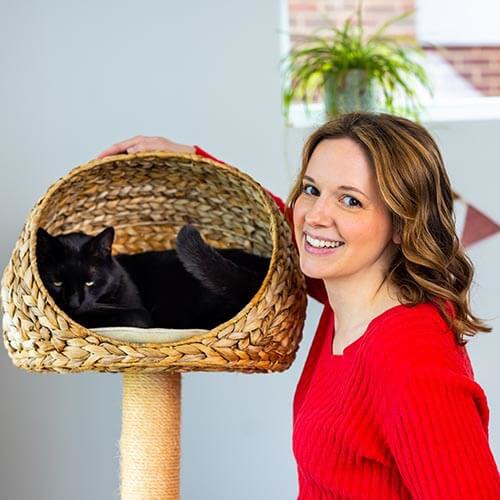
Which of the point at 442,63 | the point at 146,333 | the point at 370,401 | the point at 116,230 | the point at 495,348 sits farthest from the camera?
the point at 442,63

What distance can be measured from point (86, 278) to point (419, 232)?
0.77 metres

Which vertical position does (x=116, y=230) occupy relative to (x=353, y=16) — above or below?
below

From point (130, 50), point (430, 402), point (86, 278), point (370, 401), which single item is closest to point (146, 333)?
point (86, 278)

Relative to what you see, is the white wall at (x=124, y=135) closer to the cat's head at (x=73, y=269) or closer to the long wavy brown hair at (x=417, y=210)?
the cat's head at (x=73, y=269)

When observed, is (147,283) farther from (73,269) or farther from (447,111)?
(447,111)

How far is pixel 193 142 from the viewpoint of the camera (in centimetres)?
252

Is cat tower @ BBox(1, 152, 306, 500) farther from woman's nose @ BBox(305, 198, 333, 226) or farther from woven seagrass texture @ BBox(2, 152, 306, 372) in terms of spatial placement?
woman's nose @ BBox(305, 198, 333, 226)

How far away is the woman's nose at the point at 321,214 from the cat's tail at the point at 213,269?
35 cm

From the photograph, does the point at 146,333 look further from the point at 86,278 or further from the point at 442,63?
the point at 442,63

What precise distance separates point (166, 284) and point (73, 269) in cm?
23

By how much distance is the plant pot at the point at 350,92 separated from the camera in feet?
8.16

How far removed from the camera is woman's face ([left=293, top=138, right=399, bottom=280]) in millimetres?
1470

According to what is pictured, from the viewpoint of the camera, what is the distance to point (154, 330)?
166 cm

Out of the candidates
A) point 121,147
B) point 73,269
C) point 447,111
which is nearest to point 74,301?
point 73,269
